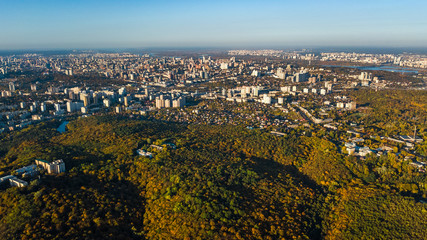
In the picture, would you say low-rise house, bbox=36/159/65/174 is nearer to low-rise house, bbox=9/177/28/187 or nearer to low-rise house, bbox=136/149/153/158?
low-rise house, bbox=9/177/28/187

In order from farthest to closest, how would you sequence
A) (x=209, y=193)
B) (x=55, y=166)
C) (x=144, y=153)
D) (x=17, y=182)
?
(x=144, y=153) → (x=55, y=166) → (x=17, y=182) → (x=209, y=193)

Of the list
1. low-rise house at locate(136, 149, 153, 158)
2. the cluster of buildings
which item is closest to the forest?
low-rise house at locate(136, 149, 153, 158)

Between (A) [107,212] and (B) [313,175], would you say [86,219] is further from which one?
(B) [313,175]

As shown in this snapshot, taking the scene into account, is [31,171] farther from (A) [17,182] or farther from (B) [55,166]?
(A) [17,182]

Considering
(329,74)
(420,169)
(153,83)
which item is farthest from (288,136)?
(329,74)

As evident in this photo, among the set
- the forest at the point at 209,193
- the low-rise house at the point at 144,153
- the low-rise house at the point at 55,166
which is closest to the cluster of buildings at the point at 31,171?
the low-rise house at the point at 55,166

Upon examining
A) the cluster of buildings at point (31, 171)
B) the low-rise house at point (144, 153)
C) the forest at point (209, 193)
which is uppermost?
the cluster of buildings at point (31, 171)

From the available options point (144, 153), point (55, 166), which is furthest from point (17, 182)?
point (144, 153)

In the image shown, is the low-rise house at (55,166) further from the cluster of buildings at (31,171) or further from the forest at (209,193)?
the forest at (209,193)
